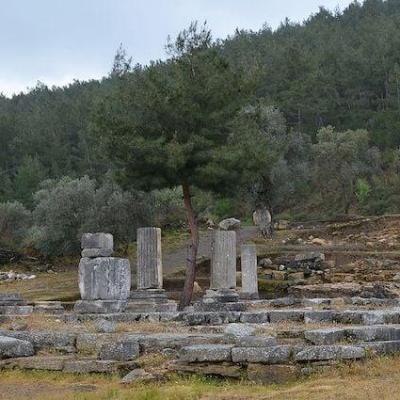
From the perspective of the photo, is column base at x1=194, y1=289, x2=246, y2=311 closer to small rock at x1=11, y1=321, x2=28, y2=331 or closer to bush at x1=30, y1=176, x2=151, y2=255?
small rock at x1=11, y1=321, x2=28, y2=331

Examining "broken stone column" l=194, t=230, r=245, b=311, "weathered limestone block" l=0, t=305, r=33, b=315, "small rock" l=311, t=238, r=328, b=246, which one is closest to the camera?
"weathered limestone block" l=0, t=305, r=33, b=315

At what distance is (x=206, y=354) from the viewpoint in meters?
11.1

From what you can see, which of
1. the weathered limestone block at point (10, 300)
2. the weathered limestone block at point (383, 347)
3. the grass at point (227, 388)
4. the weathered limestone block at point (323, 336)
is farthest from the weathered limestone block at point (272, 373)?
the weathered limestone block at point (10, 300)

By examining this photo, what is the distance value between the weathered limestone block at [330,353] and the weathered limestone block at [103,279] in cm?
1067

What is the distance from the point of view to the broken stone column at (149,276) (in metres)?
21.7

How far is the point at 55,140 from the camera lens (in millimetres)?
80375

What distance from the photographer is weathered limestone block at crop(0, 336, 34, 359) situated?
12984 millimetres

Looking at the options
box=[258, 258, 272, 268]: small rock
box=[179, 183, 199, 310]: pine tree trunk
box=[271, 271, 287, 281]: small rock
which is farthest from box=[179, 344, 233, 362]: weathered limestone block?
box=[258, 258, 272, 268]: small rock

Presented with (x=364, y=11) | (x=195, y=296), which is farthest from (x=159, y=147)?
(x=364, y=11)

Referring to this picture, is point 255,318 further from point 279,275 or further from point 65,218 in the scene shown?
point 65,218

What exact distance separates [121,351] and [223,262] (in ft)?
41.9

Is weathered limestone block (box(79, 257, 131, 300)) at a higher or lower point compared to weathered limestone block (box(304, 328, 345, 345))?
higher

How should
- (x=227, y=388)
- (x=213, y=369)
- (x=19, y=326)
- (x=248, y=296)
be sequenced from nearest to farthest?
(x=227, y=388), (x=213, y=369), (x=19, y=326), (x=248, y=296)

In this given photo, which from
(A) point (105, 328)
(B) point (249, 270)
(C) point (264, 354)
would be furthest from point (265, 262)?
(C) point (264, 354)
